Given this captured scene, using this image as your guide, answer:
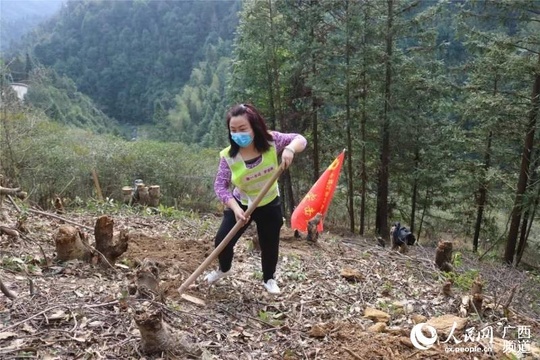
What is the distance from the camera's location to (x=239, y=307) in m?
3.43

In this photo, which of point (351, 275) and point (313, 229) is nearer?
point (351, 275)

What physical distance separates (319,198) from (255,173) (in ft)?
7.28

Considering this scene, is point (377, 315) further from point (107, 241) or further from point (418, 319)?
point (107, 241)

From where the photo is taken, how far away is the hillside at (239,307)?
2514 mm

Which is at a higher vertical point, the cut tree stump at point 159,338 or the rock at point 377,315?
the cut tree stump at point 159,338

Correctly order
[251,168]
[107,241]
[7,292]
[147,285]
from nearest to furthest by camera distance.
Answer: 1. [7,292]
2. [147,285]
3. [251,168]
4. [107,241]

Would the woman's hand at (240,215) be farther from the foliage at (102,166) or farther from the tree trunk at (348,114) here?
the tree trunk at (348,114)

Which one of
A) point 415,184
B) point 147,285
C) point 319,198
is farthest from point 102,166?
point 147,285

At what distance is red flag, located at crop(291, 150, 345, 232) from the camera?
17.8 feet

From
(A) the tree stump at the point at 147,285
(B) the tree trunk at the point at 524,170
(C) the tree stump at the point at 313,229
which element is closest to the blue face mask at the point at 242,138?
(A) the tree stump at the point at 147,285

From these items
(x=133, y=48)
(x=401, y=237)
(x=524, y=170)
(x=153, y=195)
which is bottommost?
(x=524, y=170)

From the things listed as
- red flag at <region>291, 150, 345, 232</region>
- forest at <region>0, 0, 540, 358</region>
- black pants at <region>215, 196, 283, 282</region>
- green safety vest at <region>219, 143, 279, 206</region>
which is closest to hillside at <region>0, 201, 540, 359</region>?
black pants at <region>215, 196, 283, 282</region>

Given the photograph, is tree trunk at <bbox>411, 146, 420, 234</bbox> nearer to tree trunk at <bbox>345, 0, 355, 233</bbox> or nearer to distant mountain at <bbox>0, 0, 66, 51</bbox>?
tree trunk at <bbox>345, 0, 355, 233</bbox>

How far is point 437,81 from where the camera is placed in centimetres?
1321
